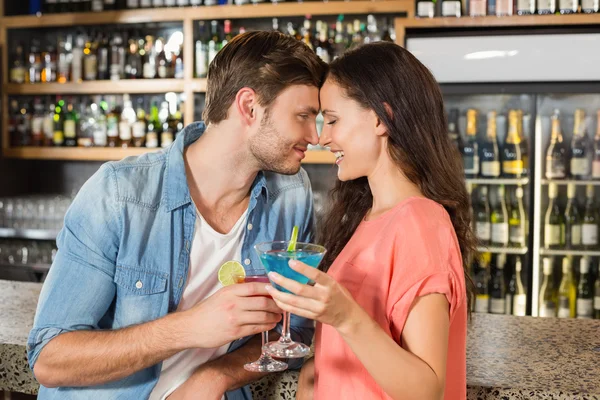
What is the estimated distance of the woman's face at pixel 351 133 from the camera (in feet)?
4.80

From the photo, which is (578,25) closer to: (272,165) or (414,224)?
(272,165)

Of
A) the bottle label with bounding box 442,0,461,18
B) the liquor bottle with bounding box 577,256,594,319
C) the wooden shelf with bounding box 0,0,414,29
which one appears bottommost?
the liquor bottle with bounding box 577,256,594,319

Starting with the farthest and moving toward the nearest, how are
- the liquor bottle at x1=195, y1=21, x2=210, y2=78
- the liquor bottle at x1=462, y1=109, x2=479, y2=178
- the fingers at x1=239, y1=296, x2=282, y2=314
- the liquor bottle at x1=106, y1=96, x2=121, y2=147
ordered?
the liquor bottle at x1=106, y1=96, x2=121, y2=147 → the liquor bottle at x1=195, y1=21, x2=210, y2=78 → the liquor bottle at x1=462, y1=109, x2=479, y2=178 → the fingers at x1=239, y1=296, x2=282, y2=314

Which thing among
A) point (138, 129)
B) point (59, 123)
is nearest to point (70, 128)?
point (59, 123)

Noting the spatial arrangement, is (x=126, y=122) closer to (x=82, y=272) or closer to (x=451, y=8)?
(x=451, y=8)

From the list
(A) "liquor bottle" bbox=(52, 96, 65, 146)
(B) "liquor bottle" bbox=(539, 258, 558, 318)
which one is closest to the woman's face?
(B) "liquor bottle" bbox=(539, 258, 558, 318)

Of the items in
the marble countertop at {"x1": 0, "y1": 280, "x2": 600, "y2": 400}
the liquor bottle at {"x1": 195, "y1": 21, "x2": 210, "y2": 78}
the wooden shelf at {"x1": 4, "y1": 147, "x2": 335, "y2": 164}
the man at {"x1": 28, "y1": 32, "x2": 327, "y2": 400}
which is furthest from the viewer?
the wooden shelf at {"x1": 4, "y1": 147, "x2": 335, "y2": 164}

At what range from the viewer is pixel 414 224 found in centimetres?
134

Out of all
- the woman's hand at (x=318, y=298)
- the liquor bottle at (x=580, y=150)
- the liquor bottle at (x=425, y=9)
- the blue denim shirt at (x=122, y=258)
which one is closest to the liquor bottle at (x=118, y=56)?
the liquor bottle at (x=425, y=9)

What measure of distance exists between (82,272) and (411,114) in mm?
788

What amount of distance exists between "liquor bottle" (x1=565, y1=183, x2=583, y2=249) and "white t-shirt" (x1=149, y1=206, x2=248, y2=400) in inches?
113

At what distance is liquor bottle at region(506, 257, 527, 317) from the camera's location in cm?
411

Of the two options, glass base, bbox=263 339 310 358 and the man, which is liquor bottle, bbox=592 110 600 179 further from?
glass base, bbox=263 339 310 358

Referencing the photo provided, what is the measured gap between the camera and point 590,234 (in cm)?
400
